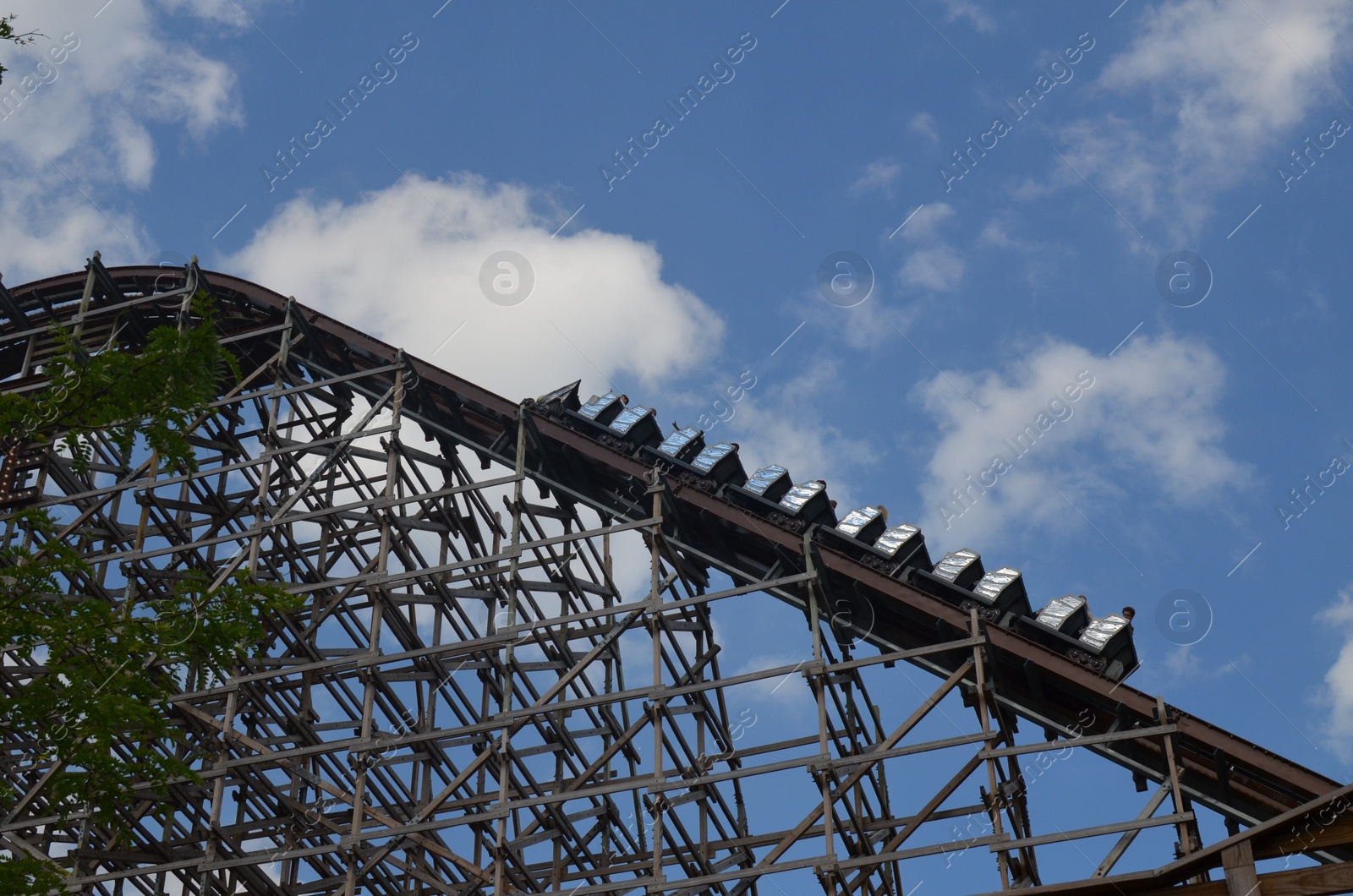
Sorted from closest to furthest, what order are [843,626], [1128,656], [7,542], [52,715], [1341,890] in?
[52,715]
[1341,890]
[1128,656]
[843,626]
[7,542]

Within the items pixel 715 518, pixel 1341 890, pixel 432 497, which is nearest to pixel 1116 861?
pixel 1341 890

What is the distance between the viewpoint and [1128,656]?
67.5ft

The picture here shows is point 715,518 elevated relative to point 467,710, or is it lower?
elevated

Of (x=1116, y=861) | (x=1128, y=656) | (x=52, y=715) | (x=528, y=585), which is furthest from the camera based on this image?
(x=528, y=585)

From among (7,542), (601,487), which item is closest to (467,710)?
(601,487)

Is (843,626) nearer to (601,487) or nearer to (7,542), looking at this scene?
(601,487)

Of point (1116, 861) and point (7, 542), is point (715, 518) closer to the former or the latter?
point (1116, 861)

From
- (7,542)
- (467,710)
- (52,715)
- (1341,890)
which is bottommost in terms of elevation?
(1341,890)

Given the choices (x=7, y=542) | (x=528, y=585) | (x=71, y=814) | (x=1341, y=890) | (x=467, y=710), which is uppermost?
(x=7, y=542)

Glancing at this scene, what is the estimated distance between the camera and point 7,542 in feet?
83.0

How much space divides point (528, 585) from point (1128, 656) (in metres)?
8.74

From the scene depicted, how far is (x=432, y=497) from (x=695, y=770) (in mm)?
5950

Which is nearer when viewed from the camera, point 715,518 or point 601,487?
point 715,518

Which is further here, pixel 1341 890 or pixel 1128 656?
pixel 1128 656
